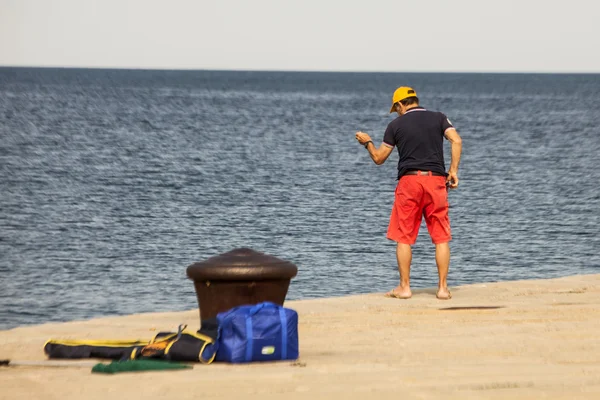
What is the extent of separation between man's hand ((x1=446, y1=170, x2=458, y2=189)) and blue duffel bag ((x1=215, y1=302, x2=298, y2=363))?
2863mm

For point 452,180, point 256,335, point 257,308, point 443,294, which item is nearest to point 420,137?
point 452,180

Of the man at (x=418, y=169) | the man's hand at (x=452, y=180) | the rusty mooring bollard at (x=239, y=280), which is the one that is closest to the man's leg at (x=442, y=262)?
the man at (x=418, y=169)

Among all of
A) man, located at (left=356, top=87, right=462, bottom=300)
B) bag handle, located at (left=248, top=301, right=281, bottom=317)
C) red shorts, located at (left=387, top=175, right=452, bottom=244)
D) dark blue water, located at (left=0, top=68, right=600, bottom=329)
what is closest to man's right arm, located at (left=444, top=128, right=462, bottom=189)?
man, located at (left=356, top=87, right=462, bottom=300)

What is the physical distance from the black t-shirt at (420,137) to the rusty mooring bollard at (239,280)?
190 centimetres

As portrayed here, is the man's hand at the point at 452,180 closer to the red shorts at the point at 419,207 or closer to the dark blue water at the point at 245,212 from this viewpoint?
the red shorts at the point at 419,207

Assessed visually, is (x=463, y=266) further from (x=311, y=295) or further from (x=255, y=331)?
(x=255, y=331)

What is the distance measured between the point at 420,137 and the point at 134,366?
3800 millimetres

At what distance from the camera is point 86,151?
4794 cm

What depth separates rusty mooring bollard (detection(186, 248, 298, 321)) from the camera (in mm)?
8234

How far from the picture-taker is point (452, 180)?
9836mm

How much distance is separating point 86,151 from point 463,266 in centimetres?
3141

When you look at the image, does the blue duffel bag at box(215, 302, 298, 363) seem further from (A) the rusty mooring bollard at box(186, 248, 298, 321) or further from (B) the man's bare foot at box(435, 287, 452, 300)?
(B) the man's bare foot at box(435, 287, 452, 300)

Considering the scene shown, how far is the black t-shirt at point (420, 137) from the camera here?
968 cm

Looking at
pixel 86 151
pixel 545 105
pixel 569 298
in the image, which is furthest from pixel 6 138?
pixel 545 105
